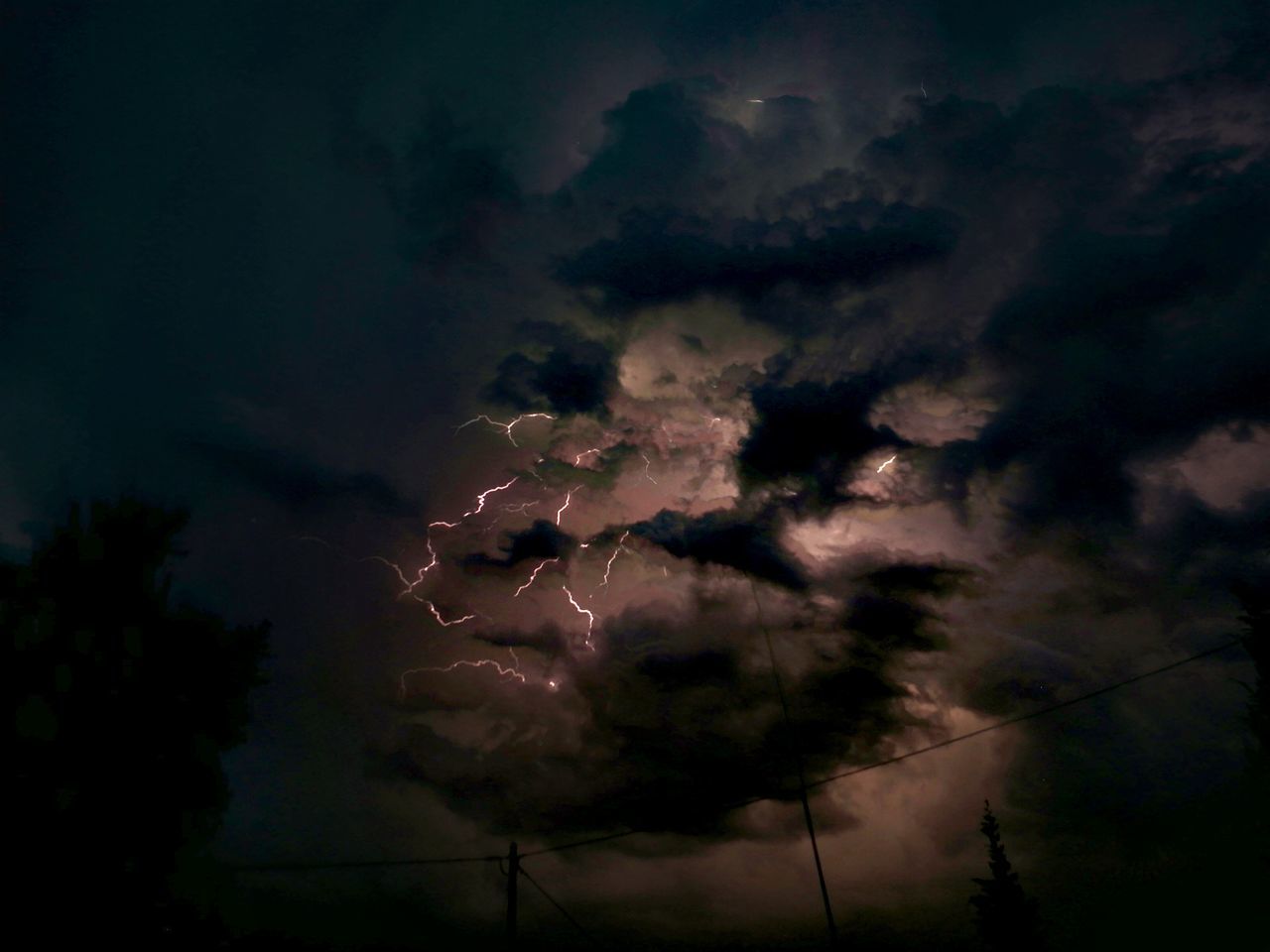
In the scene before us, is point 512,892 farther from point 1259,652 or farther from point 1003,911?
point 1003,911

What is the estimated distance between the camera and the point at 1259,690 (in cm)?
1606

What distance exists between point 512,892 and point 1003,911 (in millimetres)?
32820

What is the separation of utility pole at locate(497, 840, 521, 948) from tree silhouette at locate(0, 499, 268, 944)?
6279mm

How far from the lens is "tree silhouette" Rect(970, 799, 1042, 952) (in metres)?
33.9

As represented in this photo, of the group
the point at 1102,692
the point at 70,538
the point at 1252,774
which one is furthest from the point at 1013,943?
the point at 70,538

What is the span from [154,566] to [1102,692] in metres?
18.2

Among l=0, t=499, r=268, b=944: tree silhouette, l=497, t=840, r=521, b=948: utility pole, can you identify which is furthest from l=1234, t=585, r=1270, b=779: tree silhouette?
l=0, t=499, r=268, b=944: tree silhouette

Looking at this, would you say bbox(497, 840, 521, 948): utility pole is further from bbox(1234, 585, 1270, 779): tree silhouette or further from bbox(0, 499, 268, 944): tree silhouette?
bbox(1234, 585, 1270, 779): tree silhouette

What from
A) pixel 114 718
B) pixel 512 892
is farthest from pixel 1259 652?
pixel 114 718

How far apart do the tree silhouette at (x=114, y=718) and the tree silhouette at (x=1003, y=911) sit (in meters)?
38.4

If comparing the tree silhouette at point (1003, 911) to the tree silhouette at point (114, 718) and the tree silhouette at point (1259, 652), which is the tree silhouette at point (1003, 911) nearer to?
the tree silhouette at point (1259, 652)

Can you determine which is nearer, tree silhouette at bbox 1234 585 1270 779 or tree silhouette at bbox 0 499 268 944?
tree silhouette at bbox 0 499 268 944

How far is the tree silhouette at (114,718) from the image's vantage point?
8.73 metres

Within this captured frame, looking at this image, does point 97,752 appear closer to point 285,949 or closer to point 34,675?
point 34,675
